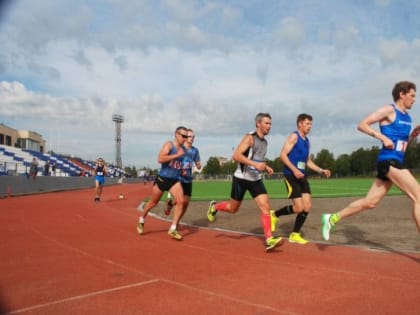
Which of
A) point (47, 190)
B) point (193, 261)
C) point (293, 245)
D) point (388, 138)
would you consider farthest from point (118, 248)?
point (47, 190)

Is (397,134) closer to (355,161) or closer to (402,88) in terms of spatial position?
(402,88)

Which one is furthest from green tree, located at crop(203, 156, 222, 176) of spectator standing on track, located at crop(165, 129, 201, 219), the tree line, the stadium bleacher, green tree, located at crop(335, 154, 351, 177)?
spectator standing on track, located at crop(165, 129, 201, 219)

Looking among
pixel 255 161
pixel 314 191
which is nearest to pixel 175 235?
pixel 255 161

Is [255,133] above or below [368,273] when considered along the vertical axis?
above

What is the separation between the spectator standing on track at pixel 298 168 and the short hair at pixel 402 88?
2004 millimetres

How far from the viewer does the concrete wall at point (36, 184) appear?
74.9 ft

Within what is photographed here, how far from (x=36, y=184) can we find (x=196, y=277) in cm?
2531

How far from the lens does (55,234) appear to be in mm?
8656

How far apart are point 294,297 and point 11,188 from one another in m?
22.4

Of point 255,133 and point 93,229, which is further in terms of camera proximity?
point 93,229

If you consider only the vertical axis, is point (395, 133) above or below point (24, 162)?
below

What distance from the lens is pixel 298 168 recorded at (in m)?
7.73

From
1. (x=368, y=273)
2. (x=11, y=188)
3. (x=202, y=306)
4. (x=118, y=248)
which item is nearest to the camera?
(x=202, y=306)

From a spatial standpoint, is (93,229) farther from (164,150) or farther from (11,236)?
(164,150)
